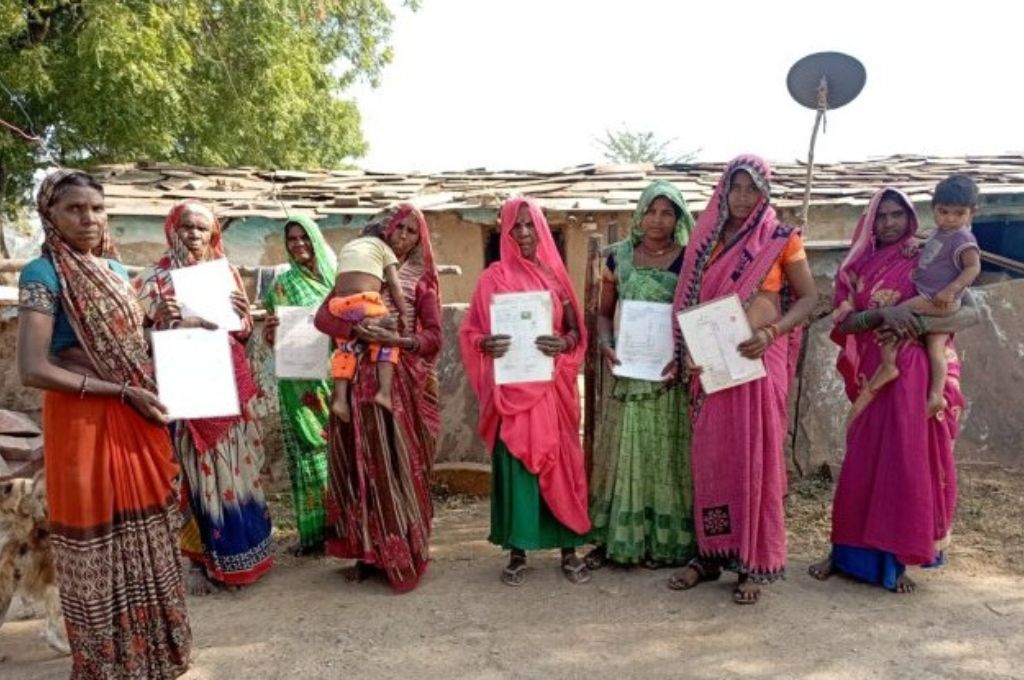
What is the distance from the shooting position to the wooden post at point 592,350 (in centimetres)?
425

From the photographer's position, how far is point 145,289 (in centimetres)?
359

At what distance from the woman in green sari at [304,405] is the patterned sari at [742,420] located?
2.08m

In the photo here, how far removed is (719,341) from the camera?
3.47 meters

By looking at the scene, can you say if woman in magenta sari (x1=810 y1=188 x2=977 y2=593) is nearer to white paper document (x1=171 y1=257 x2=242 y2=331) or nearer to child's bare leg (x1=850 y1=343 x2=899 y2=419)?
child's bare leg (x1=850 y1=343 x2=899 y2=419)

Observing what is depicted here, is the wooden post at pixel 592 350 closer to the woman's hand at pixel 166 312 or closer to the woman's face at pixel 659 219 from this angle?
the woman's face at pixel 659 219

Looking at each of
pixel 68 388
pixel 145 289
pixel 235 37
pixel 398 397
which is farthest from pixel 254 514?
pixel 235 37

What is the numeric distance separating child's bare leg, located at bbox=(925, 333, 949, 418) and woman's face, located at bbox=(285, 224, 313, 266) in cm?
323

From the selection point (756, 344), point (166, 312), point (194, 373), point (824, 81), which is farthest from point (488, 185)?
point (194, 373)

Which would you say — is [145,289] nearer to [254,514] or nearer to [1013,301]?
[254,514]

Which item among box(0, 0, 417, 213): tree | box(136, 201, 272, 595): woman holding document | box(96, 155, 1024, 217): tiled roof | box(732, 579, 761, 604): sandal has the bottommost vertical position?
box(732, 579, 761, 604): sandal

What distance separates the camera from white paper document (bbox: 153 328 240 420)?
9.90ft

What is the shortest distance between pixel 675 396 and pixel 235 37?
923 cm

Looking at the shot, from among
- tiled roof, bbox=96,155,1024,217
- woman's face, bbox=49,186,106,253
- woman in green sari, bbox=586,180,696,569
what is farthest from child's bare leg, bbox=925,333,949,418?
tiled roof, bbox=96,155,1024,217

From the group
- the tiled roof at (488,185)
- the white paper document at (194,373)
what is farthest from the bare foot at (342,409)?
the tiled roof at (488,185)
